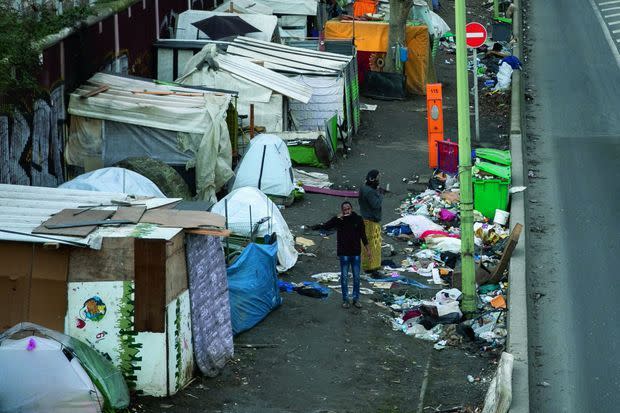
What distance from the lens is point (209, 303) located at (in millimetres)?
13570

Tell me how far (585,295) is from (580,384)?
10.7 feet

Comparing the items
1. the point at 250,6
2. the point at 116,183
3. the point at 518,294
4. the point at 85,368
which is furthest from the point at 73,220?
the point at 250,6

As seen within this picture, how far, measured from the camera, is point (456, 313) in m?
16.0

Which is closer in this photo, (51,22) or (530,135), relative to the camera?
(51,22)

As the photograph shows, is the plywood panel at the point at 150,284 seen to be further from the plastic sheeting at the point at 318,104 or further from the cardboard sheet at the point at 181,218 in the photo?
the plastic sheeting at the point at 318,104

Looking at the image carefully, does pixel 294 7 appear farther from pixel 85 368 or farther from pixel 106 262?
pixel 85 368

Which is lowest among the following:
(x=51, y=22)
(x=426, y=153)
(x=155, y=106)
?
(x=426, y=153)

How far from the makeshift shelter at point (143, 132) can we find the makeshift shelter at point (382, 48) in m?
13.5

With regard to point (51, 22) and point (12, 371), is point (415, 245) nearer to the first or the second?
point (51, 22)

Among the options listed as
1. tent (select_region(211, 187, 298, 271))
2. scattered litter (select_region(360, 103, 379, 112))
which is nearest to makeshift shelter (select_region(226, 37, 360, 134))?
scattered litter (select_region(360, 103, 379, 112))

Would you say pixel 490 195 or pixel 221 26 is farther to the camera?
pixel 221 26

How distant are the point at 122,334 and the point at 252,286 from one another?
10.3ft

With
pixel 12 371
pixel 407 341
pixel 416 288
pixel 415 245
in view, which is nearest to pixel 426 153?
pixel 415 245

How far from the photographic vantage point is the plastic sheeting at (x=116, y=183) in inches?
692
